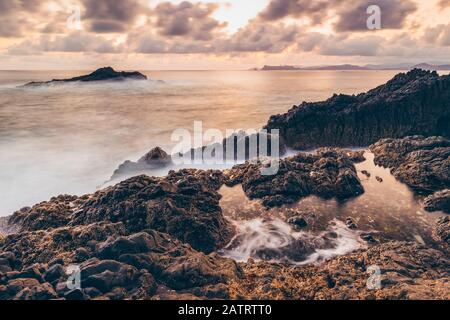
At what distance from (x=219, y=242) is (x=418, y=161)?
2344 centimetres

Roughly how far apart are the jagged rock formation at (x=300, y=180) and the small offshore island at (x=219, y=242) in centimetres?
10

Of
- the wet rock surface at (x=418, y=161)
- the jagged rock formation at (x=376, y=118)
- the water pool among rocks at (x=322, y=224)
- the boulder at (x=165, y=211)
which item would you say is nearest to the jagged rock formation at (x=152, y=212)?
the boulder at (x=165, y=211)

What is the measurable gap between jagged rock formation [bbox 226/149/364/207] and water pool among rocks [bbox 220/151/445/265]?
2.74 ft

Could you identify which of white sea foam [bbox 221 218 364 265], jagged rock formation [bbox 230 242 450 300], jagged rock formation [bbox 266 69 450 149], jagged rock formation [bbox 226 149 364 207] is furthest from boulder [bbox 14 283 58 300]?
jagged rock formation [bbox 266 69 450 149]

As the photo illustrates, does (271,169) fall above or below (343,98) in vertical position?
below

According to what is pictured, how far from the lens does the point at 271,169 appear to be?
33281mm

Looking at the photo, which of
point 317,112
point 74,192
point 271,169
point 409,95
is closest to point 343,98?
point 317,112

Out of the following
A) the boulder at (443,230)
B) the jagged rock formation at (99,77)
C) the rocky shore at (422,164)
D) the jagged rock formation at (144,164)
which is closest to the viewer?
the boulder at (443,230)

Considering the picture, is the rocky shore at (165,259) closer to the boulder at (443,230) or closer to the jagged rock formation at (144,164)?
the boulder at (443,230)

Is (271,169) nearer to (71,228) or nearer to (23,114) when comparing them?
(71,228)

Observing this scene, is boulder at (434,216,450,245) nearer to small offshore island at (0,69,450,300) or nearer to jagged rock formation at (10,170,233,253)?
small offshore island at (0,69,450,300)

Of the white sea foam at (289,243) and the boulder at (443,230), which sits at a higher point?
the boulder at (443,230)

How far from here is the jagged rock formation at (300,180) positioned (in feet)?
101
